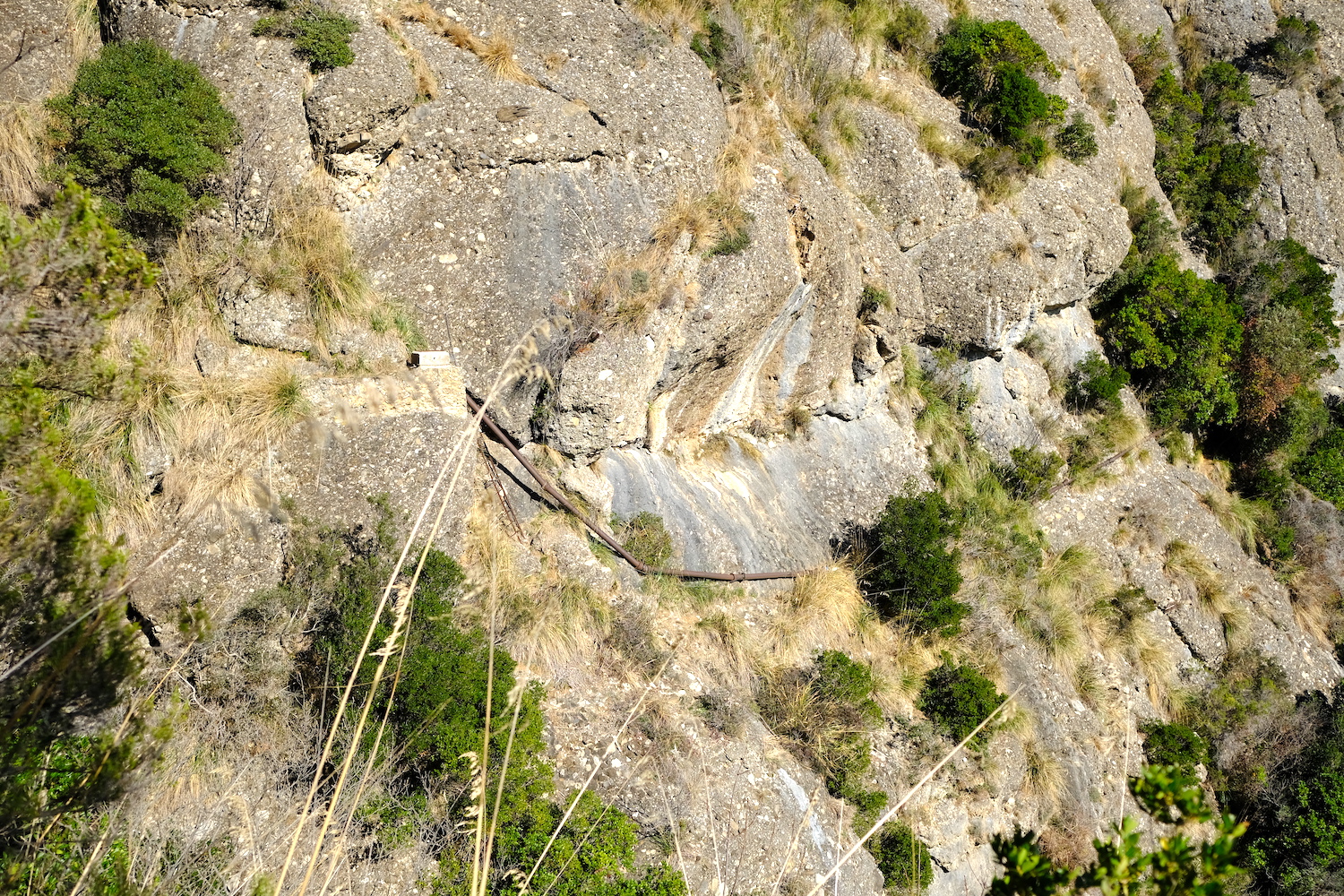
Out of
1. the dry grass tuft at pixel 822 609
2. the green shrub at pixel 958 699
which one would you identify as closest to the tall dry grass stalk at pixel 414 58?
the dry grass tuft at pixel 822 609

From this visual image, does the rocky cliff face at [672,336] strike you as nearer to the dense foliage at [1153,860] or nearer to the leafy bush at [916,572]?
the leafy bush at [916,572]

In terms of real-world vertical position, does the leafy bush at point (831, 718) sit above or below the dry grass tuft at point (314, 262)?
below

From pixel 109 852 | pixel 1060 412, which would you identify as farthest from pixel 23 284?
pixel 1060 412

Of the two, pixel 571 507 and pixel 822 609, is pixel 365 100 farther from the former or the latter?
pixel 822 609

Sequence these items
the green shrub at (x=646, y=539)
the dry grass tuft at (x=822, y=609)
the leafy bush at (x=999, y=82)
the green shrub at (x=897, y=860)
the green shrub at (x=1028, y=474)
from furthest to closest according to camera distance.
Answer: the leafy bush at (x=999, y=82) → the green shrub at (x=1028, y=474) → the dry grass tuft at (x=822, y=609) → the green shrub at (x=646, y=539) → the green shrub at (x=897, y=860)

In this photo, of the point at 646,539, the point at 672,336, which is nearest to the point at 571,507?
the point at 646,539

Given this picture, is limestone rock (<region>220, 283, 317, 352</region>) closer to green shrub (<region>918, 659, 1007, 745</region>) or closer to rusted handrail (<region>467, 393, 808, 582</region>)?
rusted handrail (<region>467, 393, 808, 582</region>)

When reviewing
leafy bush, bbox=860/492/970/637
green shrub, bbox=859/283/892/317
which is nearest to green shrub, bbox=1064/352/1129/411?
green shrub, bbox=859/283/892/317
